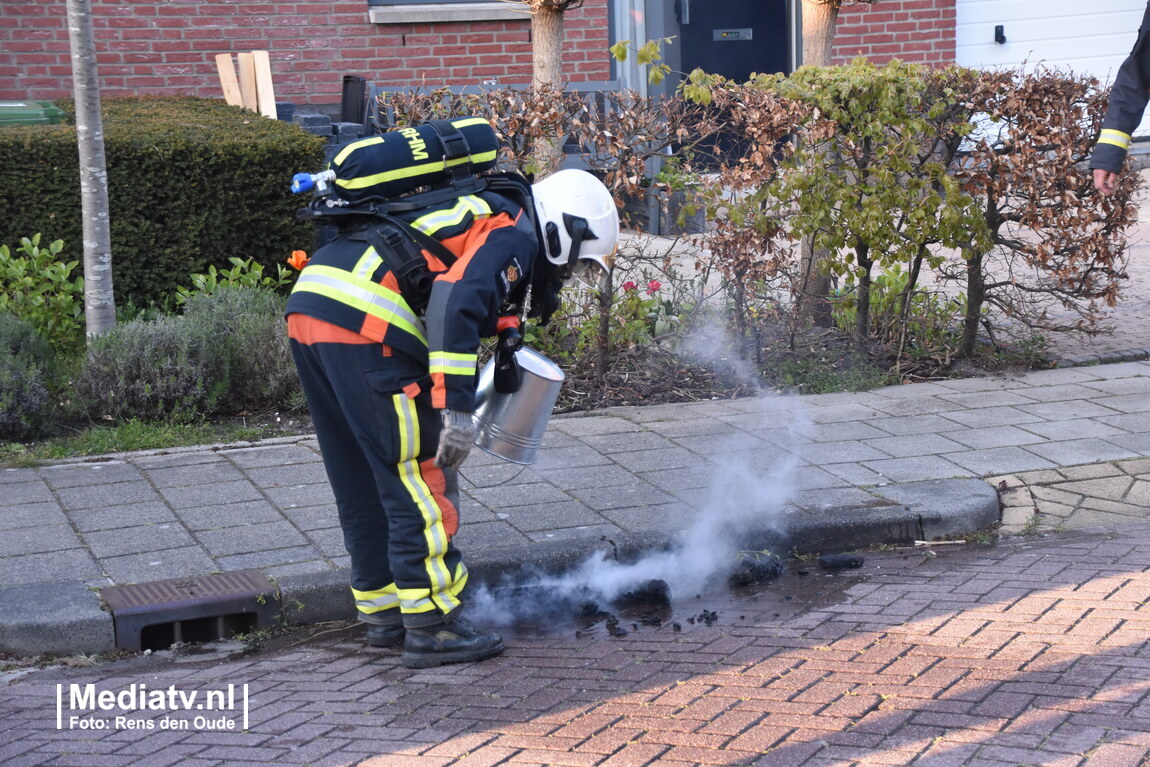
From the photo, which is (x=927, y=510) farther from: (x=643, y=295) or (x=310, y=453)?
(x=310, y=453)

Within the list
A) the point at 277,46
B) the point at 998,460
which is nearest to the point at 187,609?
the point at 998,460

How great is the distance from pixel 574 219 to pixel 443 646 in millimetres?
1344

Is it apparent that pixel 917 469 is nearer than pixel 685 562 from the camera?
No

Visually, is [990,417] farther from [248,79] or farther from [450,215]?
Result: [248,79]

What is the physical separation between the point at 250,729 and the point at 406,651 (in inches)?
23.4

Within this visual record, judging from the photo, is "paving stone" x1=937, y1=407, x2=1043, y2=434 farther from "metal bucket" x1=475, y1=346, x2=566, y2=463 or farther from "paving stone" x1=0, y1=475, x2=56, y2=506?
"paving stone" x1=0, y1=475, x2=56, y2=506

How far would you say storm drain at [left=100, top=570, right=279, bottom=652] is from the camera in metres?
3.97

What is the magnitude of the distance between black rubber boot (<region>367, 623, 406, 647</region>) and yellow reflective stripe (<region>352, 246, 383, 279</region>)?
1.17m

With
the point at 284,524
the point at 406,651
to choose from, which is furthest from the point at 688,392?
the point at 406,651

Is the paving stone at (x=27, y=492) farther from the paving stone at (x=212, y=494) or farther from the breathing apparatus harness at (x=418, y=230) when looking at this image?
the breathing apparatus harness at (x=418, y=230)

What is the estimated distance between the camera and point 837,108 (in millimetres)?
6254

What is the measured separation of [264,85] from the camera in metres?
10.2

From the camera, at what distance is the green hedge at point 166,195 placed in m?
7.08

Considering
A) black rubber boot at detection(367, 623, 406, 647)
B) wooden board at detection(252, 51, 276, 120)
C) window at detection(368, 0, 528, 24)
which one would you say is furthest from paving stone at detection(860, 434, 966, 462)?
window at detection(368, 0, 528, 24)
